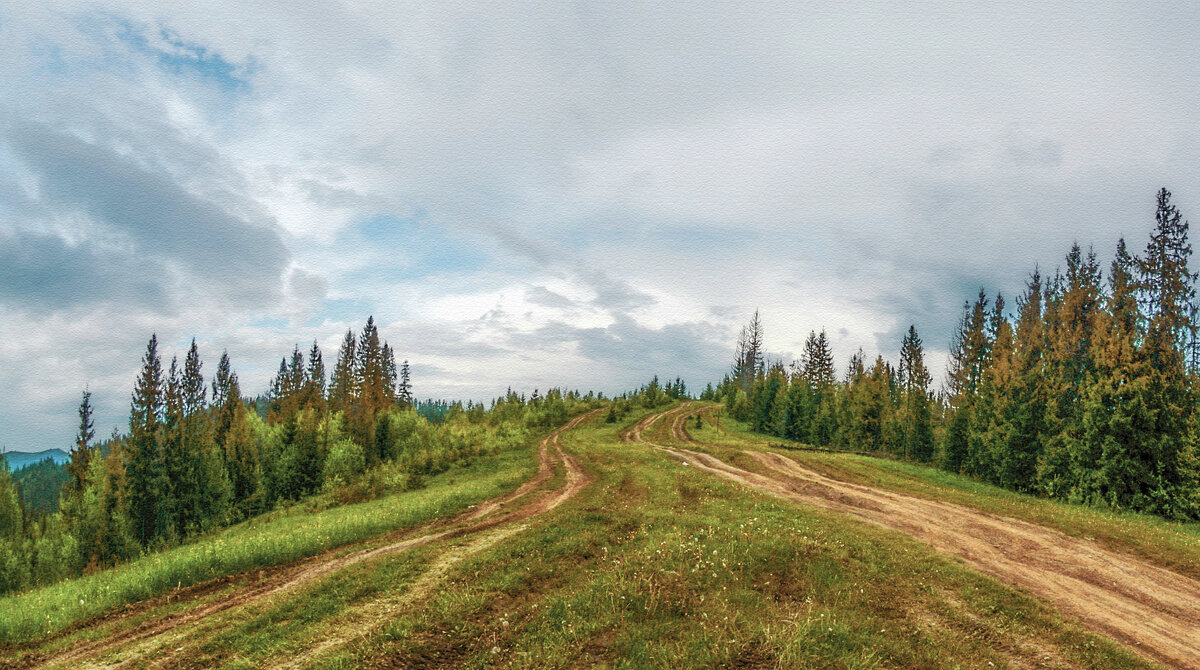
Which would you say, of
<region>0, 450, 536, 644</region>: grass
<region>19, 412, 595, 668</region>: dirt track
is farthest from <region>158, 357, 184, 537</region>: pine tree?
<region>19, 412, 595, 668</region>: dirt track

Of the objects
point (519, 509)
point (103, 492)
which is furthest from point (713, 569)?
point (103, 492)

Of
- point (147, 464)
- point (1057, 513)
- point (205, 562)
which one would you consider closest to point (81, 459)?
point (147, 464)

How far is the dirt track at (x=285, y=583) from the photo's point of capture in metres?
9.70

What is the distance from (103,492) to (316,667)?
189 ft

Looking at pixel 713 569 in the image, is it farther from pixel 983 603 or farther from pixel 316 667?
pixel 316 667

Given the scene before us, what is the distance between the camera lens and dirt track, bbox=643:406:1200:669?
10789 millimetres

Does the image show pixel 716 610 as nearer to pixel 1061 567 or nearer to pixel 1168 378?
pixel 1061 567

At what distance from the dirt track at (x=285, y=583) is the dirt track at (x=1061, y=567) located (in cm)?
1366

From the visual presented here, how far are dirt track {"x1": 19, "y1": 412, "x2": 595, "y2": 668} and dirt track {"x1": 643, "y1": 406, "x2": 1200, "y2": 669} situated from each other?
13657 mm

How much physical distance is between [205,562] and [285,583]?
439 centimetres

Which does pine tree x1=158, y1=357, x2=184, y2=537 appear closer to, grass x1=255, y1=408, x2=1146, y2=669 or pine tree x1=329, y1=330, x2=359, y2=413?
pine tree x1=329, y1=330, x2=359, y2=413

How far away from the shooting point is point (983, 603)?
11422 millimetres

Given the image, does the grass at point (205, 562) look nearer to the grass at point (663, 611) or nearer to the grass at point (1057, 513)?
the grass at point (663, 611)

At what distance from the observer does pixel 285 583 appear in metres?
13.5
